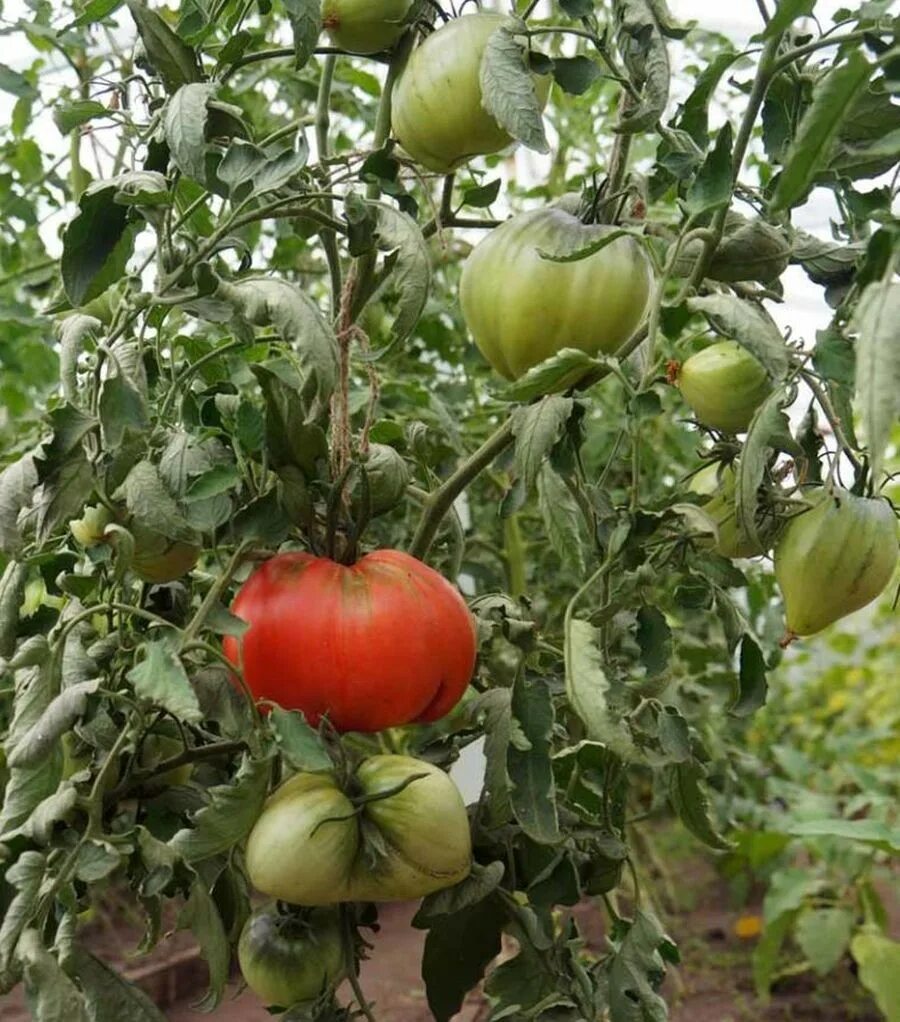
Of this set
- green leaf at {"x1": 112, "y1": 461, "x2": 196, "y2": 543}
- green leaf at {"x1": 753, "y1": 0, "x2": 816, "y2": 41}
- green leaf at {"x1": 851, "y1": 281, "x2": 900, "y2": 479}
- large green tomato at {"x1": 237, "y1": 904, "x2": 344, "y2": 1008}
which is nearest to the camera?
green leaf at {"x1": 851, "y1": 281, "x2": 900, "y2": 479}

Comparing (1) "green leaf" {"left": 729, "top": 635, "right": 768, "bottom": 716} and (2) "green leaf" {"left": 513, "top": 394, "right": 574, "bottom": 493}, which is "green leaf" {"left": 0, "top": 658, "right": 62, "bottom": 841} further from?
(1) "green leaf" {"left": 729, "top": 635, "right": 768, "bottom": 716}

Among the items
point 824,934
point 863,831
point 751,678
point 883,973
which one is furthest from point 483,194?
point 824,934

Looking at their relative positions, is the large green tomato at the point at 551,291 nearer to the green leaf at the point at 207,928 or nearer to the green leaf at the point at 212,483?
the green leaf at the point at 212,483

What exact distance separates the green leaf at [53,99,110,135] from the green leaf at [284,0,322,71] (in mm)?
162

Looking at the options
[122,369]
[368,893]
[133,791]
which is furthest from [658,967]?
[122,369]

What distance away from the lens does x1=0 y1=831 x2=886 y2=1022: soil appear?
1.91 meters

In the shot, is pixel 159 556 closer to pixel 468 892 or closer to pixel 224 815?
pixel 224 815

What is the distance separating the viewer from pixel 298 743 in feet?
1.77

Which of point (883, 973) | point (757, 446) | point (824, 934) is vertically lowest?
point (824, 934)

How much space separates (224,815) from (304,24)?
1.26 ft

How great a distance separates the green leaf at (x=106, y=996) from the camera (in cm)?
57

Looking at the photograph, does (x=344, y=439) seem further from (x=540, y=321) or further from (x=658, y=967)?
(x=658, y=967)

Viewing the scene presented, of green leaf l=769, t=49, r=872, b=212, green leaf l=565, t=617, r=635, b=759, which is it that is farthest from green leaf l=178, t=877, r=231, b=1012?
green leaf l=769, t=49, r=872, b=212

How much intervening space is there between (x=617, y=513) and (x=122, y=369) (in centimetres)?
27
